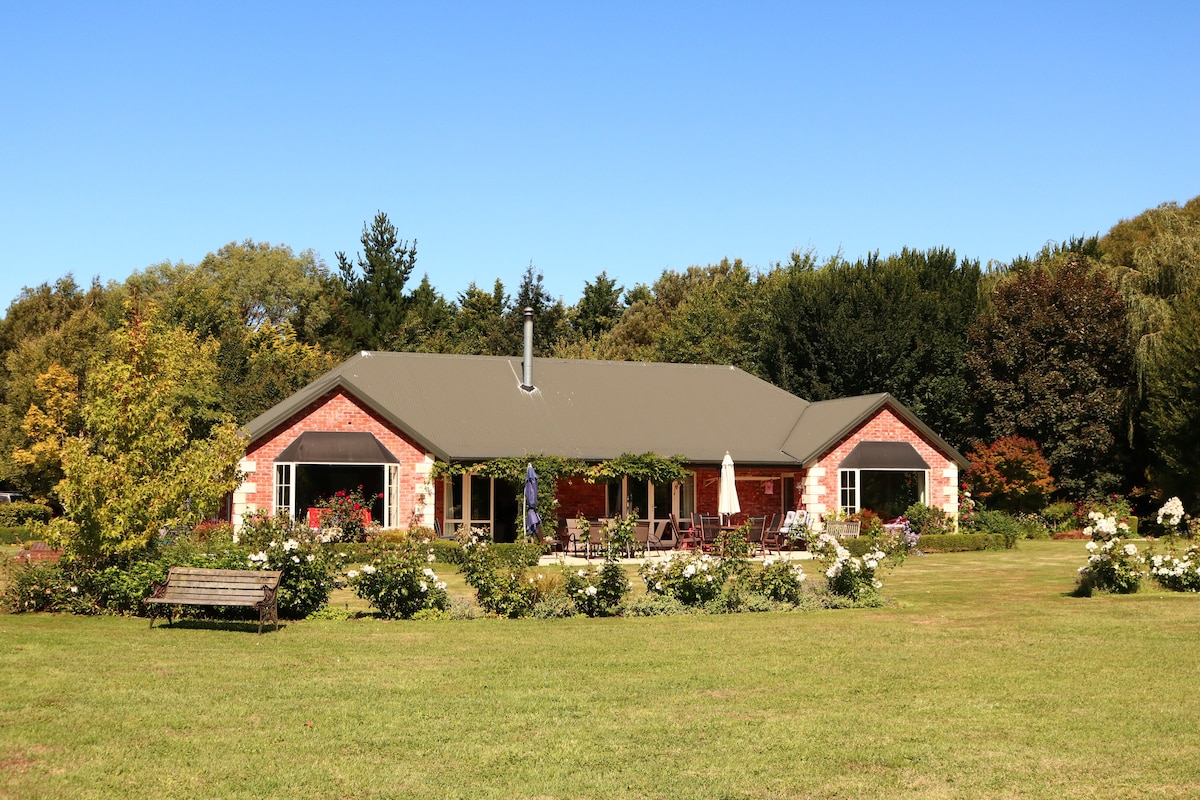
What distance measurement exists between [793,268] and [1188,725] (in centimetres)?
4774

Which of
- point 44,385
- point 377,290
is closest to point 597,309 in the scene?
point 377,290

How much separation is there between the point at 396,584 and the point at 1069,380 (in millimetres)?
25806

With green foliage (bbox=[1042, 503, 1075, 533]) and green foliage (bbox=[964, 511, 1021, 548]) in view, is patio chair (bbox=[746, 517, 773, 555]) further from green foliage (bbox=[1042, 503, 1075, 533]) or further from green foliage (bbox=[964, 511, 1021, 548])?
green foliage (bbox=[1042, 503, 1075, 533])

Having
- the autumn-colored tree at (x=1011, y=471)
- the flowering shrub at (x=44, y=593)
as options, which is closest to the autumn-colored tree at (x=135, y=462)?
the flowering shrub at (x=44, y=593)

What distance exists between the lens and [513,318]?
53938 mm

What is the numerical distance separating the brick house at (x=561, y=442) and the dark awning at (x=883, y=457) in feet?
0.10

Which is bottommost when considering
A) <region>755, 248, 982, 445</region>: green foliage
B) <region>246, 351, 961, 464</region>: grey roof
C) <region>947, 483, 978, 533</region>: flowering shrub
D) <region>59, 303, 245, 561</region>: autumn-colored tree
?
<region>947, 483, 978, 533</region>: flowering shrub

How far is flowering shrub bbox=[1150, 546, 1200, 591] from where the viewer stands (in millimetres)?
17078

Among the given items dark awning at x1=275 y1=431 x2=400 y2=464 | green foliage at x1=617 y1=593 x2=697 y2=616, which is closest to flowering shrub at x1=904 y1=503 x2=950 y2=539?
dark awning at x1=275 y1=431 x2=400 y2=464

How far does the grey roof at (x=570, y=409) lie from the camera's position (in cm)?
2916

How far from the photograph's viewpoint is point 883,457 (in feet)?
101

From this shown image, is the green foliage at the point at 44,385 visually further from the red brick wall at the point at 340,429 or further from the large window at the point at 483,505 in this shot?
the large window at the point at 483,505

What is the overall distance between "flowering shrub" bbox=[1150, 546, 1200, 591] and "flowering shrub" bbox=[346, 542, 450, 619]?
10.5 metres

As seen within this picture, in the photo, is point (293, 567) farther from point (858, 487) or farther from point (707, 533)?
point (858, 487)
